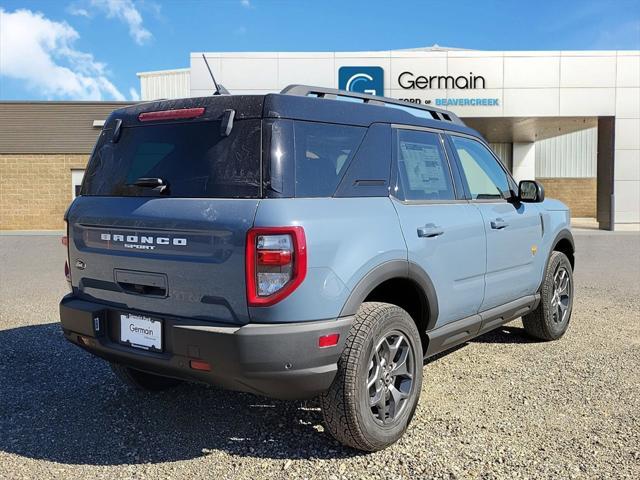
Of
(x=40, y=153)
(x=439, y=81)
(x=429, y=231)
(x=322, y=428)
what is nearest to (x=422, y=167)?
(x=429, y=231)

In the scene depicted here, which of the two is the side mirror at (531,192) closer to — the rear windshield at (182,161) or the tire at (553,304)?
the tire at (553,304)

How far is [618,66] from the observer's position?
62.3 feet

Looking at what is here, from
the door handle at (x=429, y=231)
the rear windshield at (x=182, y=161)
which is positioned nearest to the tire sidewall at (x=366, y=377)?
the door handle at (x=429, y=231)

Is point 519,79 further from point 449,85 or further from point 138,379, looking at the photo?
point 138,379

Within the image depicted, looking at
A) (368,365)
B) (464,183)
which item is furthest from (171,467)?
(464,183)

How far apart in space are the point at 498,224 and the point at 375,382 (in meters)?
1.77

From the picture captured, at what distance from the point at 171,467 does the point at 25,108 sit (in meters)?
22.4

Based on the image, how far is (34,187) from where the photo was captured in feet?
72.8

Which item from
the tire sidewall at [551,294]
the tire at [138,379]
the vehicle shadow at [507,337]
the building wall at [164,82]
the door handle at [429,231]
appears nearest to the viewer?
the door handle at [429,231]

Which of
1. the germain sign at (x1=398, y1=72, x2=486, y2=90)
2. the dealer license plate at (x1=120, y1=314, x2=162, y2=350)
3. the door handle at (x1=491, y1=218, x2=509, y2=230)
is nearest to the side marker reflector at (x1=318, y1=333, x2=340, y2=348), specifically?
the dealer license plate at (x1=120, y1=314, x2=162, y2=350)

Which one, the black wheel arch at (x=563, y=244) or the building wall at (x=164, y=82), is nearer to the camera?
the black wheel arch at (x=563, y=244)

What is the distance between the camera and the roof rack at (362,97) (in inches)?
130

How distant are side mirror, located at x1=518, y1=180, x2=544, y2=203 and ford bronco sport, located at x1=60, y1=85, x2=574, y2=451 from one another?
1038 mm

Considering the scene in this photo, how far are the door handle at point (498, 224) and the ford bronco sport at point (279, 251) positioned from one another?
357 millimetres
